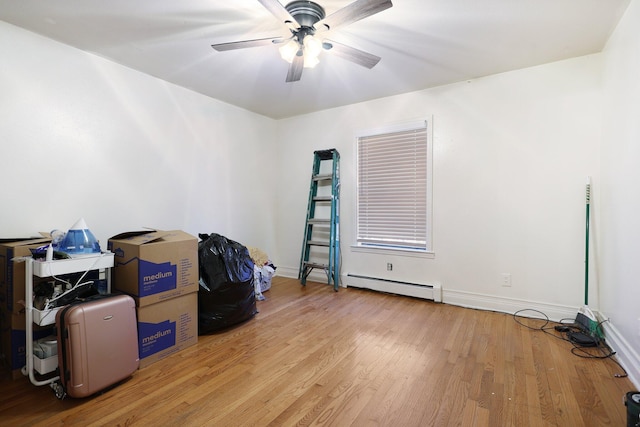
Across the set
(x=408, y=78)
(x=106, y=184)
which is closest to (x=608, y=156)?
(x=408, y=78)

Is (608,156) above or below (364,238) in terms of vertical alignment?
above

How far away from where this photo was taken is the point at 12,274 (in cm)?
179

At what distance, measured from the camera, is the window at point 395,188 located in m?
3.32

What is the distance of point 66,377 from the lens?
156 centimetres

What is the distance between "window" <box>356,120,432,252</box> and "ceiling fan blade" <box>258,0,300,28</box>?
76.5 inches

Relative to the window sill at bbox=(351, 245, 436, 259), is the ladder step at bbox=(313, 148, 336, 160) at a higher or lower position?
higher

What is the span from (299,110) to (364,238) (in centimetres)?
191

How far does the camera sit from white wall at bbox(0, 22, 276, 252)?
2.14 meters

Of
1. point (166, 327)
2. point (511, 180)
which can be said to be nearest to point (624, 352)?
point (511, 180)

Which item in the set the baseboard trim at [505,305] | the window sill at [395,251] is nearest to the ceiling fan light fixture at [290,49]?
the window sill at [395,251]

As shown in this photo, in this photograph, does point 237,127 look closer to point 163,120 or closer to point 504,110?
point 163,120

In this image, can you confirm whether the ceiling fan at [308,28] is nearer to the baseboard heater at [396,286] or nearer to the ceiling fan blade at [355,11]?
the ceiling fan blade at [355,11]

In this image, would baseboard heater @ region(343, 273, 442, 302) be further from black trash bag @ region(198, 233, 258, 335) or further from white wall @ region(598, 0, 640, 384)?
black trash bag @ region(198, 233, 258, 335)

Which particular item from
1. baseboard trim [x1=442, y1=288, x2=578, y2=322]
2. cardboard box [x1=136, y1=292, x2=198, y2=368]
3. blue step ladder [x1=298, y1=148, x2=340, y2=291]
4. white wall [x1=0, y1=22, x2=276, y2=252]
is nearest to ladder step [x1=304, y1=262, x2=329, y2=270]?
blue step ladder [x1=298, y1=148, x2=340, y2=291]
